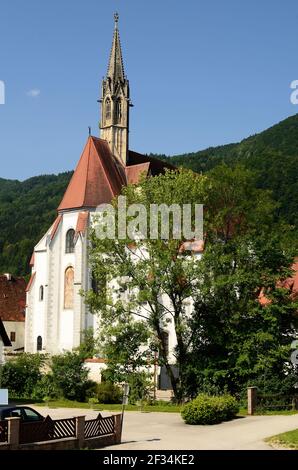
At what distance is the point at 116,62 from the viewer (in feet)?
201

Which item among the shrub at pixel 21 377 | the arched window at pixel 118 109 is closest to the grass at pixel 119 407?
the shrub at pixel 21 377

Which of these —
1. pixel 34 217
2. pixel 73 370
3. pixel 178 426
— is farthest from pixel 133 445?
pixel 34 217

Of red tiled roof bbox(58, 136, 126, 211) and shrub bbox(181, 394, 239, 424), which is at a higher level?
red tiled roof bbox(58, 136, 126, 211)

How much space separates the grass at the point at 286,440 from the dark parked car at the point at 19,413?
24.0 ft

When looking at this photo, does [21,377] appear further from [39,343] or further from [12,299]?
[12,299]

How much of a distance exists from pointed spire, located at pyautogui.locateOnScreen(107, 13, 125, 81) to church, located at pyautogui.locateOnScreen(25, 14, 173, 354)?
3.42 ft

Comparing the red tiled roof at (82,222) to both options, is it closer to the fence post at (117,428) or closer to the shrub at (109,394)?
the shrub at (109,394)

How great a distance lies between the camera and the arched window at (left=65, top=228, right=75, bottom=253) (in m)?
55.2

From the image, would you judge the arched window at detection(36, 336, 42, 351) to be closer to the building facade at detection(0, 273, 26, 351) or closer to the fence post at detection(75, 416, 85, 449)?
the building facade at detection(0, 273, 26, 351)

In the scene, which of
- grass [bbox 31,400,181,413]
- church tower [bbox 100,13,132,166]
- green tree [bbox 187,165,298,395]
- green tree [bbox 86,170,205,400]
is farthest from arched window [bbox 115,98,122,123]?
grass [bbox 31,400,181,413]

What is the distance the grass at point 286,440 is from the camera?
806 inches

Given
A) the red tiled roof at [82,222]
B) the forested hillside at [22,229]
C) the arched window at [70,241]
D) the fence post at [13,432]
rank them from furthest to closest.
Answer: the forested hillside at [22,229] < the arched window at [70,241] < the red tiled roof at [82,222] < the fence post at [13,432]

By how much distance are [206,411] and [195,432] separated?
2793 mm

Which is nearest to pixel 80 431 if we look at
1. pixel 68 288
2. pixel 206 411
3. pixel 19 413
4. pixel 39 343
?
pixel 19 413
